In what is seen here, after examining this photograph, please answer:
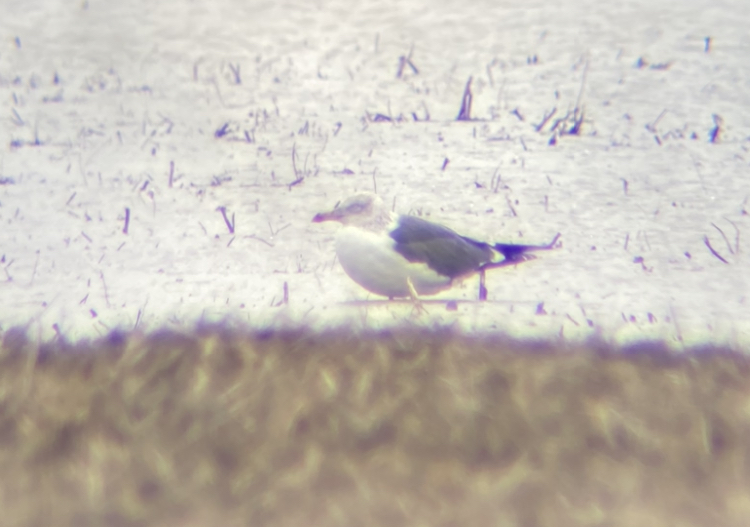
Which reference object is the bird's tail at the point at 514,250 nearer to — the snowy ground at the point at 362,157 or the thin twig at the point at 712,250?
the snowy ground at the point at 362,157

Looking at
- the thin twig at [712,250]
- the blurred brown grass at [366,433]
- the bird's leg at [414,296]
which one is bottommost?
the bird's leg at [414,296]

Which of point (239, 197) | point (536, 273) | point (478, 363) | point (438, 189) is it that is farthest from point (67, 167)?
point (478, 363)

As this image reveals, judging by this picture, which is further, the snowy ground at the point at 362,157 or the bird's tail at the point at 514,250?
the bird's tail at the point at 514,250

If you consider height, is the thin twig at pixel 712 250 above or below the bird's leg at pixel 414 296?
above

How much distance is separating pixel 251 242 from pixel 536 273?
1.51 metres

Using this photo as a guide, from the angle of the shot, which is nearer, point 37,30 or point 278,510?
point 278,510

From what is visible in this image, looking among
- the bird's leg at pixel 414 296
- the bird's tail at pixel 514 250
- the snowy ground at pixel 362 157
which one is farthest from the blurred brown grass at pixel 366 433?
the bird's tail at pixel 514 250

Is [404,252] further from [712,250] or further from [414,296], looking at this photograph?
[712,250]

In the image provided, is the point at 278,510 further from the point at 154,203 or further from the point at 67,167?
the point at 67,167

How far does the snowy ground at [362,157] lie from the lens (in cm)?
426

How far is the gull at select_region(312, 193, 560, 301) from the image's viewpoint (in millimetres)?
4320

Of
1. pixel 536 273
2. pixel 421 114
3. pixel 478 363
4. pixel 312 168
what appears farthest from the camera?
pixel 421 114

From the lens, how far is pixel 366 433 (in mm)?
2568

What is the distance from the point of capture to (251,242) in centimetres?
493
